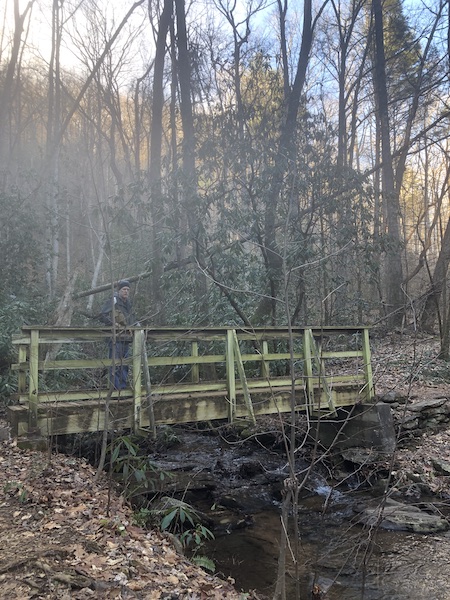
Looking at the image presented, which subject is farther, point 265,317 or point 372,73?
point 372,73

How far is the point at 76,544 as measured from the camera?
13.2 ft

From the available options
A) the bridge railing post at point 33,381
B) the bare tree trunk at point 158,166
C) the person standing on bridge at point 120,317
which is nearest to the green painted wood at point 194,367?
the person standing on bridge at point 120,317

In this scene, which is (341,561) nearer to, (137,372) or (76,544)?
(76,544)

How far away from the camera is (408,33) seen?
18406 mm

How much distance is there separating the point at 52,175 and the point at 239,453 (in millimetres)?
15662

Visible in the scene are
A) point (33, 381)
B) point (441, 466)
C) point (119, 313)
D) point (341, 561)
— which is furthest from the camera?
point (119, 313)

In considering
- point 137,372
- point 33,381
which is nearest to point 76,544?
point 33,381

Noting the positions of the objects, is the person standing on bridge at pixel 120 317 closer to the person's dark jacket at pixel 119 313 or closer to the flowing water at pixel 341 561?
the person's dark jacket at pixel 119 313

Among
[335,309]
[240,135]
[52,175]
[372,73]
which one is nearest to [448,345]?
[335,309]

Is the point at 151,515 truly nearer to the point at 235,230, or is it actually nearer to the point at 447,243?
the point at 235,230

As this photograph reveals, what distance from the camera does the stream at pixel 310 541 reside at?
16.2 feet

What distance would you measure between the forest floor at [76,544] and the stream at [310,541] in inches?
37.3

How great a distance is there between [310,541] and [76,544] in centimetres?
337

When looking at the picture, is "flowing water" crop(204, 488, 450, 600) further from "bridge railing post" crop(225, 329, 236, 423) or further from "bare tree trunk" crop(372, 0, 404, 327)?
"bare tree trunk" crop(372, 0, 404, 327)
